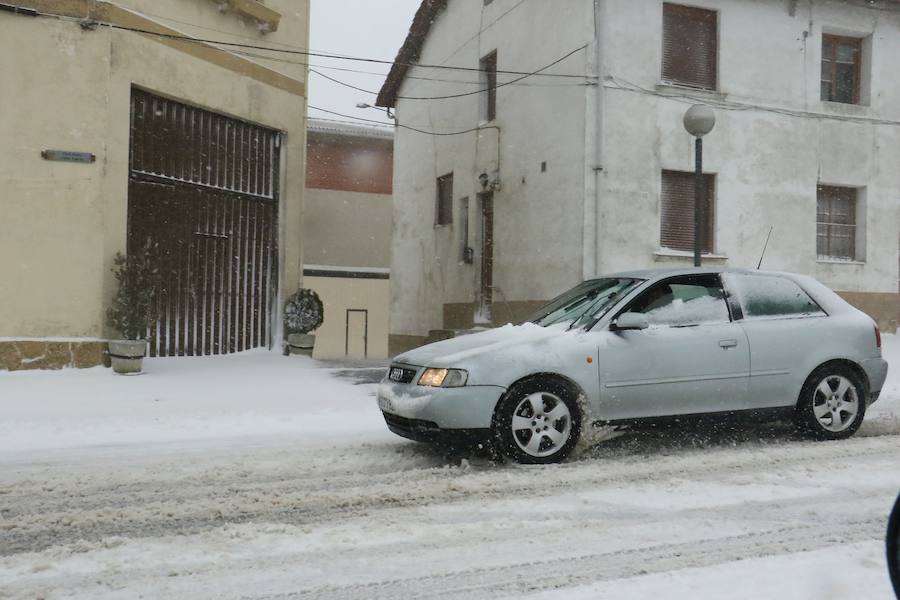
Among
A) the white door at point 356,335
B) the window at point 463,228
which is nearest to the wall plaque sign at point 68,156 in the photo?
the window at point 463,228

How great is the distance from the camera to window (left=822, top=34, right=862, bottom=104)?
60.8 feet

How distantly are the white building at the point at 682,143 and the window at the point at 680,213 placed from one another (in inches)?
1.6

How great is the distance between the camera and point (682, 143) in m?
17.0

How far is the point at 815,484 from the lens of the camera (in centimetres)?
555

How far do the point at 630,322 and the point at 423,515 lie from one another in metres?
2.43

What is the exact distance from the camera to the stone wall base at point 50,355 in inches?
442

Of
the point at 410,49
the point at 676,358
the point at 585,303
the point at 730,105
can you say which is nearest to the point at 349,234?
the point at 410,49

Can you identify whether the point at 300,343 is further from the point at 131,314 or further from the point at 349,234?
the point at 349,234

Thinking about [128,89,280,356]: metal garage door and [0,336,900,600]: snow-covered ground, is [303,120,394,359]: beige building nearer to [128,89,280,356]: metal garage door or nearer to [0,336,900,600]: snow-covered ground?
[128,89,280,356]: metal garage door

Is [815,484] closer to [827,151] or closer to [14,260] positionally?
[14,260]

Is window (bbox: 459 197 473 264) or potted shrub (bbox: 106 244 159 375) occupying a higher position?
window (bbox: 459 197 473 264)

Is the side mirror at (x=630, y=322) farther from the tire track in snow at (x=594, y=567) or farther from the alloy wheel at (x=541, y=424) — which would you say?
the tire track in snow at (x=594, y=567)

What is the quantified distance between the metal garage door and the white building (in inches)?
230

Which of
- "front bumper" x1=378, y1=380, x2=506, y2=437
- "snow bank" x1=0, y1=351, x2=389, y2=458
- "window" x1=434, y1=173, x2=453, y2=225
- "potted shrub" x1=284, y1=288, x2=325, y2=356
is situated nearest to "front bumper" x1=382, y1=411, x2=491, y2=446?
"front bumper" x1=378, y1=380, x2=506, y2=437
